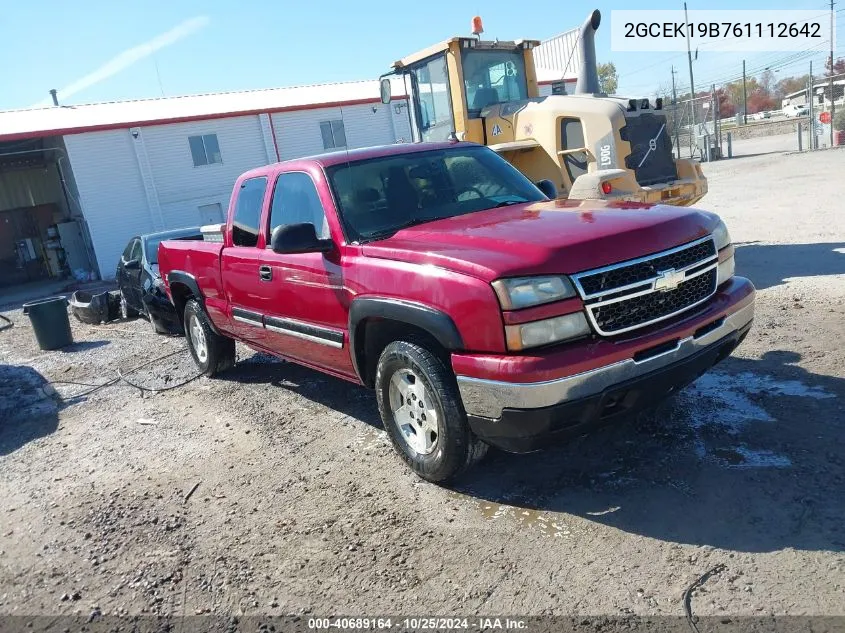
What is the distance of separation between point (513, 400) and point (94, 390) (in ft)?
19.2

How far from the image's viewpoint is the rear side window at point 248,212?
547 cm

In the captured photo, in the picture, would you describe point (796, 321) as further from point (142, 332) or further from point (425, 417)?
point (142, 332)

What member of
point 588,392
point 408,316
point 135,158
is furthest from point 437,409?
point 135,158

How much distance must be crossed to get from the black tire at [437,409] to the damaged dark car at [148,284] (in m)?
5.99

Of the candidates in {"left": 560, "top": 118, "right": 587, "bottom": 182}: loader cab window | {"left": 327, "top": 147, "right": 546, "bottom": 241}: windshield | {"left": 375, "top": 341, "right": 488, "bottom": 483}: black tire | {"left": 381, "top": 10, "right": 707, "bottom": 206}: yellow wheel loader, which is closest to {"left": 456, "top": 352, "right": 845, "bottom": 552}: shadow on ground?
{"left": 375, "top": 341, "right": 488, "bottom": 483}: black tire

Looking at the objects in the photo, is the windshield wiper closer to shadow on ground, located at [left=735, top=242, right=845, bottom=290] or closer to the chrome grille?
the chrome grille

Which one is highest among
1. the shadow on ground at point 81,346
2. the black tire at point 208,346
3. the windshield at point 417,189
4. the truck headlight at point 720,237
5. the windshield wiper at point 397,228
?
the windshield at point 417,189

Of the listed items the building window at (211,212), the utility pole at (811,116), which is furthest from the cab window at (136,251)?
the utility pole at (811,116)

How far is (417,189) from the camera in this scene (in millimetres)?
4691

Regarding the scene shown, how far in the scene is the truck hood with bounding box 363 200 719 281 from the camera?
3318 millimetres

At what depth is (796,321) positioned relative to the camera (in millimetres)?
6270

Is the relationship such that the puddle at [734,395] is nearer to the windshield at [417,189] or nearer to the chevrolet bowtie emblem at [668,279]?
the chevrolet bowtie emblem at [668,279]

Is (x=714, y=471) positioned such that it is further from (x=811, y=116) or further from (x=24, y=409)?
(x=811, y=116)

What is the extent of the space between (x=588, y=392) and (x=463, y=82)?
7300 millimetres
